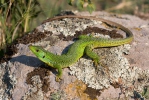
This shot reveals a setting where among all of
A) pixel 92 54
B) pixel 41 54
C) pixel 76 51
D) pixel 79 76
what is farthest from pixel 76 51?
pixel 41 54

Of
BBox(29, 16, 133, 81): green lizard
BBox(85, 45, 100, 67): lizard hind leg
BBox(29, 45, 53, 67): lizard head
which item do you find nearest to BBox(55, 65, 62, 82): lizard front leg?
BBox(29, 16, 133, 81): green lizard

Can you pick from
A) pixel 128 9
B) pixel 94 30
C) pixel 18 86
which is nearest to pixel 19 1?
pixel 94 30

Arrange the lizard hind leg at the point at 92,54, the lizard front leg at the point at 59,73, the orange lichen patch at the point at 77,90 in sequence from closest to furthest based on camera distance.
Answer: the orange lichen patch at the point at 77,90 < the lizard front leg at the point at 59,73 < the lizard hind leg at the point at 92,54

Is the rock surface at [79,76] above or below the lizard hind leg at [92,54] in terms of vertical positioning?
below

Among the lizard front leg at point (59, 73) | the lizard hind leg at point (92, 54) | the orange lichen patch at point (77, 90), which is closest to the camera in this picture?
the orange lichen patch at point (77, 90)

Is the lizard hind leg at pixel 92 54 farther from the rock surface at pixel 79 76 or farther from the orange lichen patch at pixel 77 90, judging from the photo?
the orange lichen patch at pixel 77 90

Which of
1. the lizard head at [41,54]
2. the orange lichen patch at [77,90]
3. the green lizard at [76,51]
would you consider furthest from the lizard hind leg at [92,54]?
the lizard head at [41,54]

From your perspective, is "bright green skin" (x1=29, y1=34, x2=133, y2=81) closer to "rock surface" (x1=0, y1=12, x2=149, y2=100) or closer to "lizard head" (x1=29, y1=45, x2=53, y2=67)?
"lizard head" (x1=29, y1=45, x2=53, y2=67)

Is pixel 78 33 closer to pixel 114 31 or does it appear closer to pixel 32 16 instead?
pixel 114 31
